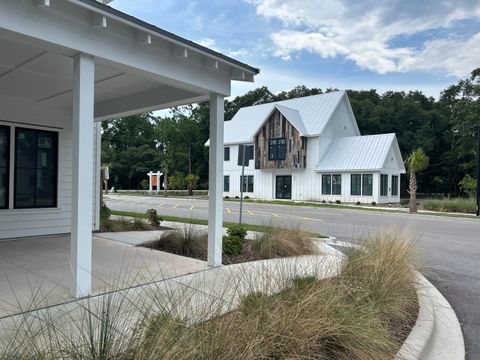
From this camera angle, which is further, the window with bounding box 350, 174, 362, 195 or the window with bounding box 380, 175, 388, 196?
the window with bounding box 350, 174, 362, 195

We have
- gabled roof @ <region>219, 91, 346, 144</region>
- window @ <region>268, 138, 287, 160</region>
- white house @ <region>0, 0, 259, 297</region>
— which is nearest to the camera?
white house @ <region>0, 0, 259, 297</region>

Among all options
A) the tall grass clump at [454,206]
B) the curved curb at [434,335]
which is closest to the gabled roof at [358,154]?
the tall grass clump at [454,206]

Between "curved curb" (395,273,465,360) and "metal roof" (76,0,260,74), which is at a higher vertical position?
"metal roof" (76,0,260,74)

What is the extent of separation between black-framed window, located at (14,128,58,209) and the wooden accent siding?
25903mm

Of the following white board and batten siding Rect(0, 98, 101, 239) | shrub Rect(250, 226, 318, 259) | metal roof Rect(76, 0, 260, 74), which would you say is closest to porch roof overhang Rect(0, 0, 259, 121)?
metal roof Rect(76, 0, 260, 74)

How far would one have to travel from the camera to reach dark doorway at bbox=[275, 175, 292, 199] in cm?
3512

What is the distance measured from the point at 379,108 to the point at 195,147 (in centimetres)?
2459

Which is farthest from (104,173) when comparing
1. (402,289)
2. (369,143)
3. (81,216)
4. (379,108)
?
(379,108)

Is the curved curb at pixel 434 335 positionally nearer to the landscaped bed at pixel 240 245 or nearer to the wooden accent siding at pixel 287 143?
the landscaped bed at pixel 240 245

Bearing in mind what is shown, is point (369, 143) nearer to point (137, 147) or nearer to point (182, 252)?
point (182, 252)

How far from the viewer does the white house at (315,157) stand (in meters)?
30.8

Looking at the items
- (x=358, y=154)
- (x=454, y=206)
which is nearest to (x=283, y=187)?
(x=358, y=154)

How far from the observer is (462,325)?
16.3 feet

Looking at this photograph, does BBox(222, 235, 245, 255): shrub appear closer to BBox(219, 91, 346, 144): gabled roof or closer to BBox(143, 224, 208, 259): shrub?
BBox(143, 224, 208, 259): shrub
